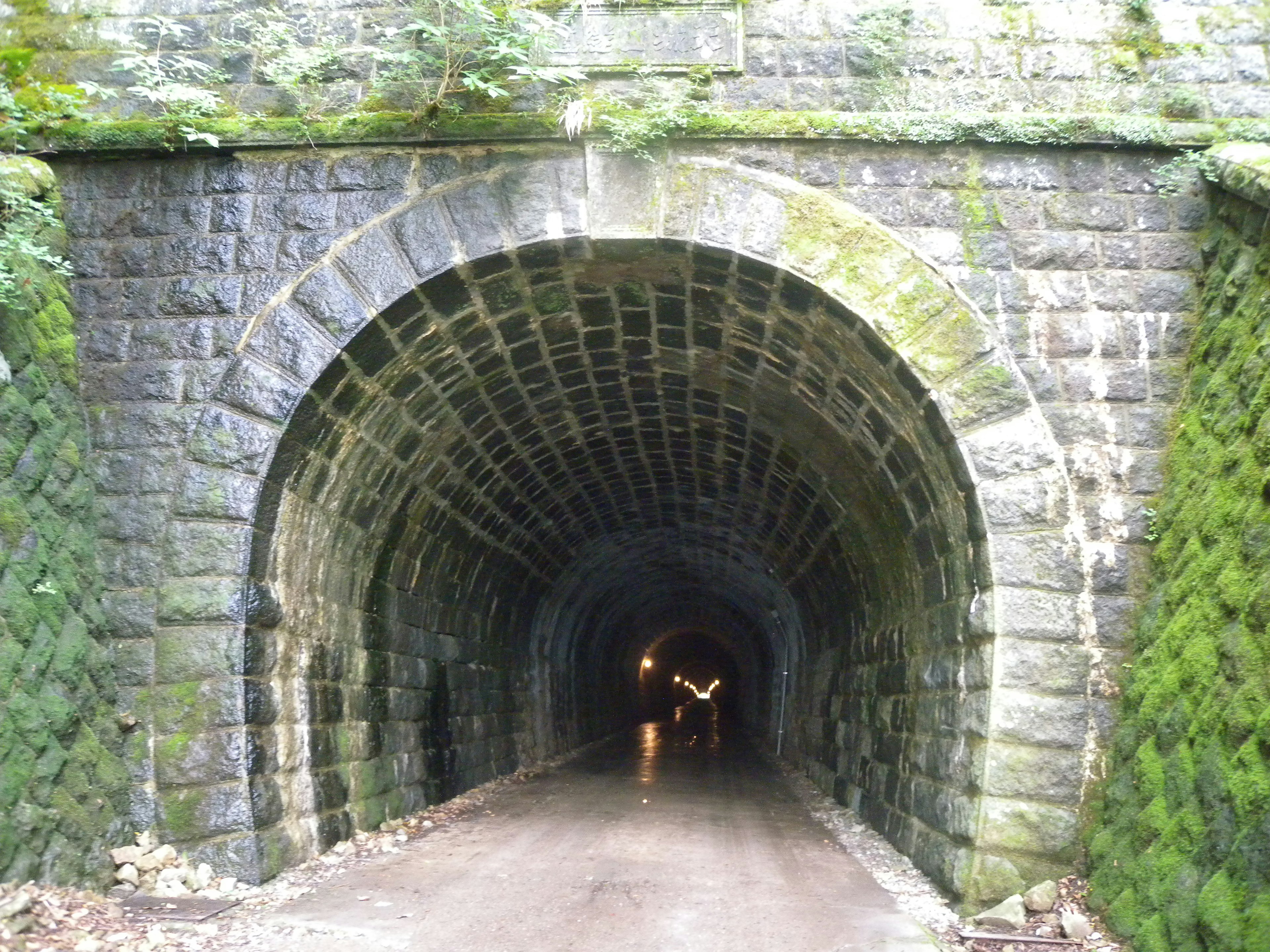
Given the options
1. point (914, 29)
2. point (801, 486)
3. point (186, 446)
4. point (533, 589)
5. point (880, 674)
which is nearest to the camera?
point (186, 446)

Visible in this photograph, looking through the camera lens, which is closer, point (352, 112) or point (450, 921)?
point (450, 921)

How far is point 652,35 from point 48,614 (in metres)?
4.64

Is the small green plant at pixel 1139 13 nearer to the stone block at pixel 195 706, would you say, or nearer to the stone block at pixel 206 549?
the stone block at pixel 206 549

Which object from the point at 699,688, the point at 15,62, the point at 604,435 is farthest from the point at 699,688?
the point at 15,62

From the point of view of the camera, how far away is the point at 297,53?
6.14m

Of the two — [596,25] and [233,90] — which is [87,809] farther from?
[596,25]

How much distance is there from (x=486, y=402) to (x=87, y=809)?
3.78 metres

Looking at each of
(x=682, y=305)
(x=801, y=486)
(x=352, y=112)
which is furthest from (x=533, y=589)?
(x=352, y=112)

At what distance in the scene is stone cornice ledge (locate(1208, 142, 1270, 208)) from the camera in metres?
5.11

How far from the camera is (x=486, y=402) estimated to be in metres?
7.65

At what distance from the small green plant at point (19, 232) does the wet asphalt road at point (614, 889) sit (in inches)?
135

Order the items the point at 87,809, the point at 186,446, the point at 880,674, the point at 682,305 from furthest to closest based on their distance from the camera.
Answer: the point at 880,674 → the point at 682,305 → the point at 186,446 → the point at 87,809

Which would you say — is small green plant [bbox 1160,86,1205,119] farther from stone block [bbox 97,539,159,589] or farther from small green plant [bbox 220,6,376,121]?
stone block [bbox 97,539,159,589]

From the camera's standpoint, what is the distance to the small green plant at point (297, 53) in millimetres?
6082
